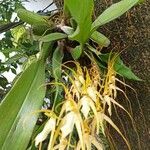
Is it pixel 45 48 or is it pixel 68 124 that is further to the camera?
pixel 45 48

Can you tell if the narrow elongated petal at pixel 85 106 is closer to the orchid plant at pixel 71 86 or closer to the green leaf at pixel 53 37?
the orchid plant at pixel 71 86

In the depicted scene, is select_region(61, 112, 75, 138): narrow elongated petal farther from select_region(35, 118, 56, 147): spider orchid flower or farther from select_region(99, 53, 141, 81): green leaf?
select_region(99, 53, 141, 81): green leaf

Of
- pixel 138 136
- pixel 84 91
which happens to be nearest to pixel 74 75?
pixel 84 91

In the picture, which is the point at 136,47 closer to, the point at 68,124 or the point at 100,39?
the point at 100,39

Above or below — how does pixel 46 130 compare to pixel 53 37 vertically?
below

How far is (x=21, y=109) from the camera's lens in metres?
0.48

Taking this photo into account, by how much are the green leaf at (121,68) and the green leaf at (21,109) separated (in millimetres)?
91

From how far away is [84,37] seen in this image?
48cm

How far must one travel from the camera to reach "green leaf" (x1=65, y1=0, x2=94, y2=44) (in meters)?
0.43

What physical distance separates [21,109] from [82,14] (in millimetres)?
145

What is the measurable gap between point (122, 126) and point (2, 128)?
20 cm

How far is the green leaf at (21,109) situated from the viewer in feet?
1.48

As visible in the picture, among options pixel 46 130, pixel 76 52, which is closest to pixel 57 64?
pixel 76 52

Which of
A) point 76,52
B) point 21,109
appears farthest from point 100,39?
point 21,109
